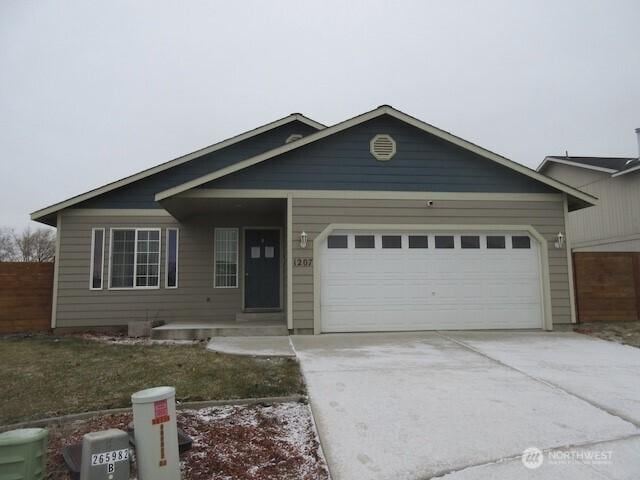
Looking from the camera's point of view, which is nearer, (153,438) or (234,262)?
(153,438)

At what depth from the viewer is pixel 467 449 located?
11.5 feet

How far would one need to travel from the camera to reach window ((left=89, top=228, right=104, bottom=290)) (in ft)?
34.9

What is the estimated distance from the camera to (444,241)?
31.7ft

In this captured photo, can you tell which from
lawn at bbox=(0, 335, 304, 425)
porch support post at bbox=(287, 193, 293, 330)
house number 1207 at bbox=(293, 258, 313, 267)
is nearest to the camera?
lawn at bbox=(0, 335, 304, 425)

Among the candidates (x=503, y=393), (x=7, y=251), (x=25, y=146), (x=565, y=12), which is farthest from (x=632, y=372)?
(x=7, y=251)

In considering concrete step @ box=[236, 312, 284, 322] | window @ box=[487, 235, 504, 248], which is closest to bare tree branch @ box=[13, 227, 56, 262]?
concrete step @ box=[236, 312, 284, 322]

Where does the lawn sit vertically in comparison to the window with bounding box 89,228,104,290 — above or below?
below

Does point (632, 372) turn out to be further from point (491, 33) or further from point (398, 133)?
point (491, 33)

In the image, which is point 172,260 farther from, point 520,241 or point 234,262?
point 520,241

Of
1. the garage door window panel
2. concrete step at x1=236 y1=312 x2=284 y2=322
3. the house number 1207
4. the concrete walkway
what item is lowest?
the concrete walkway

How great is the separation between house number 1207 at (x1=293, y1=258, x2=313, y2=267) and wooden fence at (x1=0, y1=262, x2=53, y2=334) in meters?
6.56

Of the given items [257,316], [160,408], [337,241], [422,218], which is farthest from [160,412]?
[257,316]
